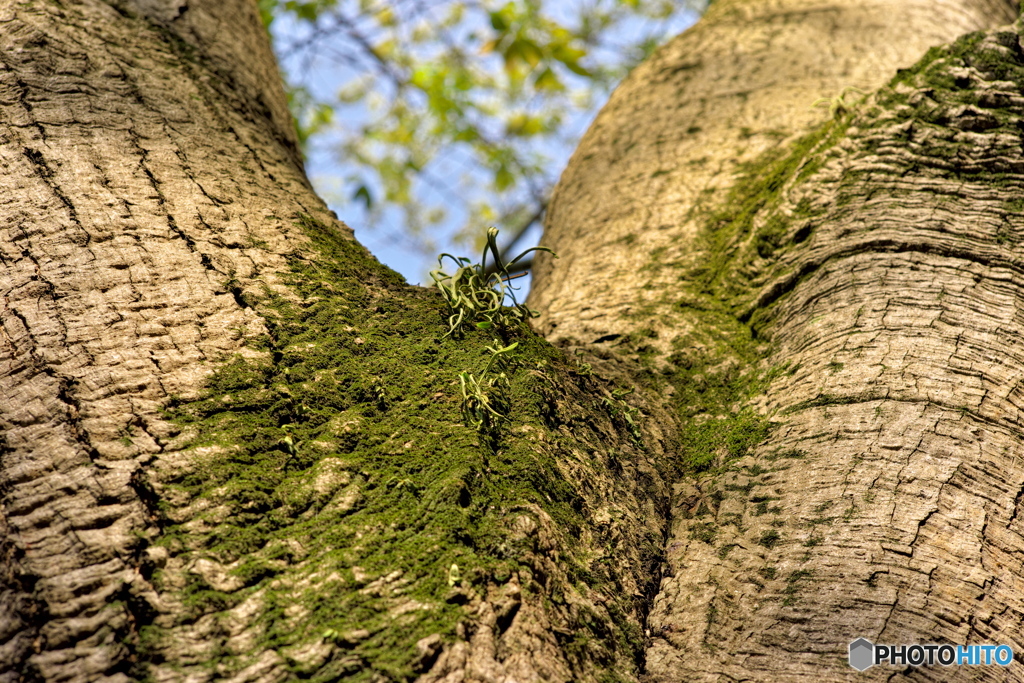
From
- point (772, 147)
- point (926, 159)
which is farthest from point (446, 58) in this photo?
point (926, 159)

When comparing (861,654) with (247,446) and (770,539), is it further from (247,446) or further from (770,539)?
(247,446)

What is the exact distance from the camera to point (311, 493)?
1098mm

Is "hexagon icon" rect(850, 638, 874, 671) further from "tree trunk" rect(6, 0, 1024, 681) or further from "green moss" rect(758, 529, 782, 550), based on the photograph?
"green moss" rect(758, 529, 782, 550)

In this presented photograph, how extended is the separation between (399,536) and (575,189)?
6.13 ft

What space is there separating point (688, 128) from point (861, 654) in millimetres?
1959

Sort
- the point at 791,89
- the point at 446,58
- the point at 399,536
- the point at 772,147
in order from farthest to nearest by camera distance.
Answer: the point at 446,58 < the point at 791,89 < the point at 772,147 < the point at 399,536

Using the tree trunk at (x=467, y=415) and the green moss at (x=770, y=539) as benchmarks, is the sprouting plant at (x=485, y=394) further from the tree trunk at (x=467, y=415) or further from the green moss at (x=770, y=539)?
the green moss at (x=770, y=539)

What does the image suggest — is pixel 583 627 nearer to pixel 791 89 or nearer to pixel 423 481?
pixel 423 481

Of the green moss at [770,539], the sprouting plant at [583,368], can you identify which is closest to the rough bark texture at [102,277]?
the sprouting plant at [583,368]

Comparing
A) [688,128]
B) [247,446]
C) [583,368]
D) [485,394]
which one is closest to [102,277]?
[247,446]

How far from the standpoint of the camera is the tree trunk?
96cm

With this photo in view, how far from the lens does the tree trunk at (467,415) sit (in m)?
0.96

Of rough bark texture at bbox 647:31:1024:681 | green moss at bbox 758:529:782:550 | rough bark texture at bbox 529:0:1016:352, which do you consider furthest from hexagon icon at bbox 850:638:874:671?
rough bark texture at bbox 529:0:1016:352

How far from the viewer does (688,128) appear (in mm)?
2580
